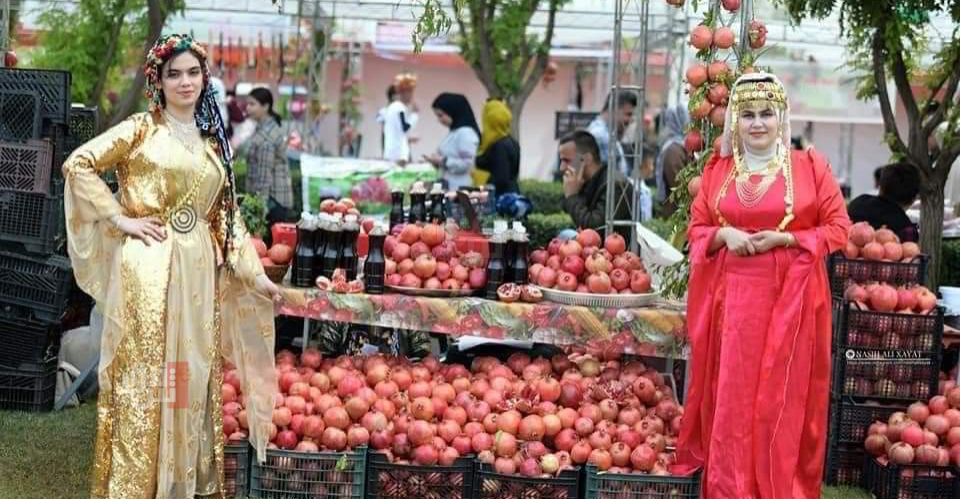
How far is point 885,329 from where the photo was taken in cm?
689

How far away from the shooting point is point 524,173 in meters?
28.7

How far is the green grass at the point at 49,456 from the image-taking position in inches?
246

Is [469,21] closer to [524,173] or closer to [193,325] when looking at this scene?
[524,173]

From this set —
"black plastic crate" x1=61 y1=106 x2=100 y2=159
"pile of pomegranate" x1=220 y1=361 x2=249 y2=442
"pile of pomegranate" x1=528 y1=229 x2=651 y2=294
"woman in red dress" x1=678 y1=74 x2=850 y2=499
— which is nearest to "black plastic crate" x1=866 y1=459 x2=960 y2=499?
"woman in red dress" x1=678 y1=74 x2=850 y2=499

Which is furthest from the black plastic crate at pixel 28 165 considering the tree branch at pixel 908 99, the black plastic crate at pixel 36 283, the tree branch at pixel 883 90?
the tree branch at pixel 908 99

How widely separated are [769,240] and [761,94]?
0.63 meters

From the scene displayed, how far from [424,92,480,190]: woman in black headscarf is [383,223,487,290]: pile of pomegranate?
20.2 ft

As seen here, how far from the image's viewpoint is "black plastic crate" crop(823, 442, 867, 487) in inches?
276

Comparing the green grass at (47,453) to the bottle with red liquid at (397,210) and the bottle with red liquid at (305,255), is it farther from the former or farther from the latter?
the bottle with red liquid at (397,210)

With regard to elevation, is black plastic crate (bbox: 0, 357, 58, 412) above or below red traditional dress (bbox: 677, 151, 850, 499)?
below

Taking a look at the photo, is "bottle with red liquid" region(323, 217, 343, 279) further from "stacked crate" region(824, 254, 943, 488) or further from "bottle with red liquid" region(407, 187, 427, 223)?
"stacked crate" region(824, 254, 943, 488)

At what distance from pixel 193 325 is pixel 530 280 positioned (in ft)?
6.17

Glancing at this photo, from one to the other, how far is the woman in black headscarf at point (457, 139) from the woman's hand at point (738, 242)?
738 cm

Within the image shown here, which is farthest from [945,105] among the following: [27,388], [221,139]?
[27,388]
